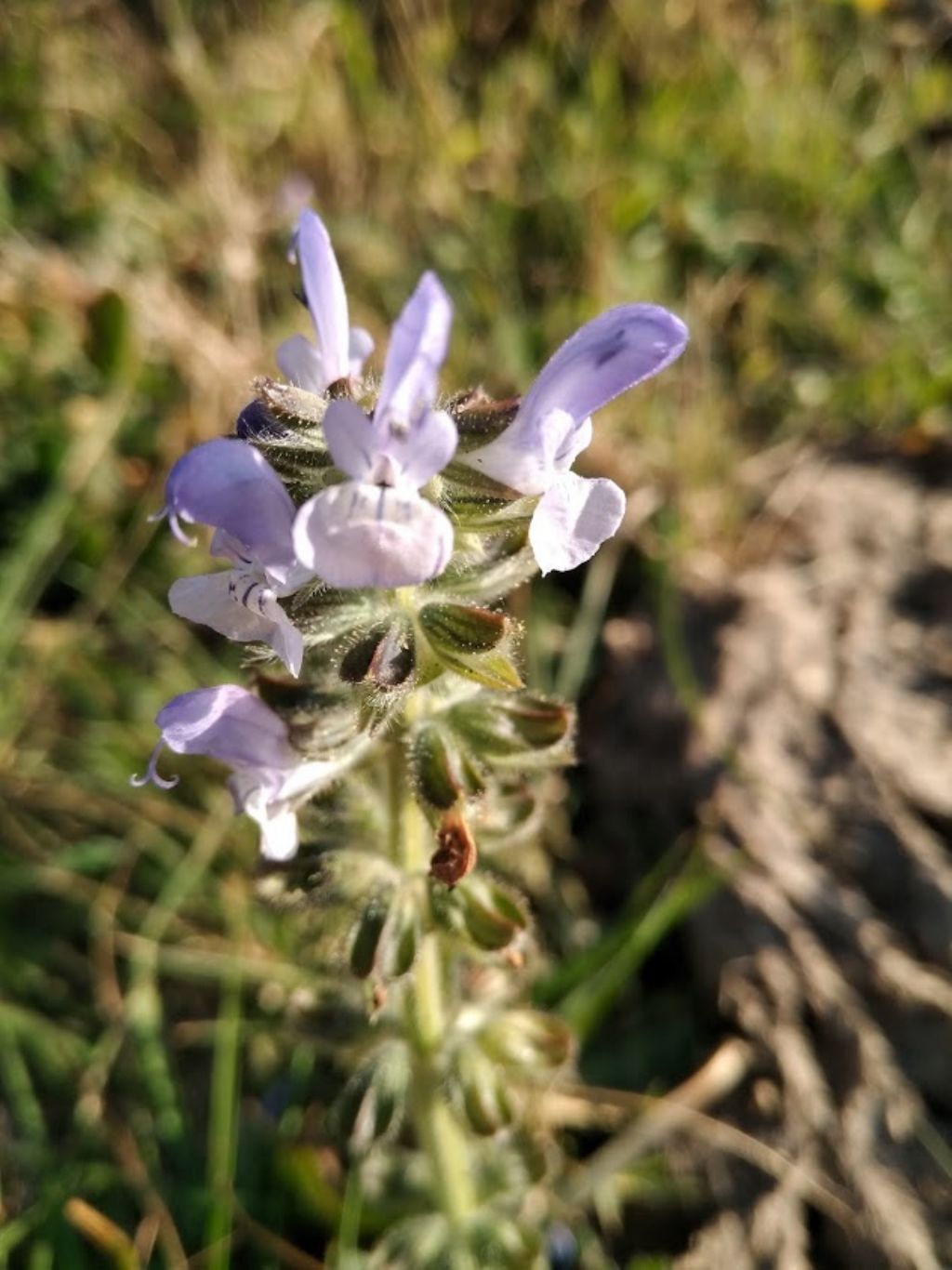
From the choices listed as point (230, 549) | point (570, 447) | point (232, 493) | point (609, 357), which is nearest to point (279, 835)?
point (230, 549)

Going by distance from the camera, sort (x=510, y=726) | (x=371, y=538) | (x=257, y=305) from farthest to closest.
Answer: (x=257, y=305) < (x=510, y=726) < (x=371, y=538)

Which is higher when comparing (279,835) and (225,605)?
(225,605)

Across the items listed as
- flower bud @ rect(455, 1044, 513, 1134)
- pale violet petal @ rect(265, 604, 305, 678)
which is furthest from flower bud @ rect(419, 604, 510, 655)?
flower bud @ rect(455, 1044, 513, 1134)

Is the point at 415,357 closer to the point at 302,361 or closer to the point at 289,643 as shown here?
the point at 289,643

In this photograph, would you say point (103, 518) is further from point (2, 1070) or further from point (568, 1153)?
point (568, 1153)

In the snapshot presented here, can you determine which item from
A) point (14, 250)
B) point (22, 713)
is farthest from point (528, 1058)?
point (14, 250)

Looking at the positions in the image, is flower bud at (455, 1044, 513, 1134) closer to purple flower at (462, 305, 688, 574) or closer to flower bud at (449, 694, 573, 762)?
flower bud at (449, 694, 573, 762)

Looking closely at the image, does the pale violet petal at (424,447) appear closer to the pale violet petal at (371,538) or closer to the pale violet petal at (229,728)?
the pale violet petal at (371,538)
